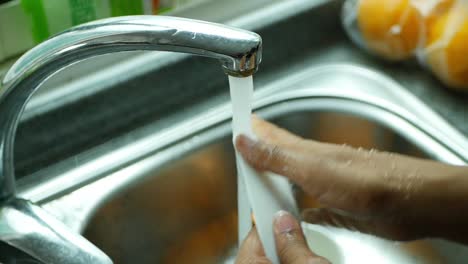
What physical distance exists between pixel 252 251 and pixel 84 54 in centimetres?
24

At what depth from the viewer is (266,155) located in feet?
1.75

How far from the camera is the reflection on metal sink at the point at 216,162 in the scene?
24.4 inches

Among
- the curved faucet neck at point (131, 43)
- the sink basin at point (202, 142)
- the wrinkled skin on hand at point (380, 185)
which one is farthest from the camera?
the sink basin at point (202, 142)

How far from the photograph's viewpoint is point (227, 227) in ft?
2.30

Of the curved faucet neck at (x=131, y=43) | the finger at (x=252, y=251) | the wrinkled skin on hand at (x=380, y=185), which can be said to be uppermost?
the curved faucet neck at (x=131, y=43)

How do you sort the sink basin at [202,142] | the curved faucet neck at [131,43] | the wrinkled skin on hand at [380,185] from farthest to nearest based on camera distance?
the sink basin at [202,142]
the wrinkled skin on hand at [380,185]
the curved faucet neck at [131,43]

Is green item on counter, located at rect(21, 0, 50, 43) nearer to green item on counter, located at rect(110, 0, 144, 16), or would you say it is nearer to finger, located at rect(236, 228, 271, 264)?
green item on counter, located at rect(110, 0, 144, 16)

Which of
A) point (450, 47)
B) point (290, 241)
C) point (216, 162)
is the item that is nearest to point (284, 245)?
point (290, 241)

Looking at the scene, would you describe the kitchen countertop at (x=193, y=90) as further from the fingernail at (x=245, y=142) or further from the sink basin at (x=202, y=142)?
the fingernail at (x=245, y=142)

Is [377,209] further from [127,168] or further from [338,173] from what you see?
[127,168]

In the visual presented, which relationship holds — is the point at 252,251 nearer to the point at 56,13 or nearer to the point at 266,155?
the point at 266,155

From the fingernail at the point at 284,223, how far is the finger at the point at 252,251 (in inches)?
0.8

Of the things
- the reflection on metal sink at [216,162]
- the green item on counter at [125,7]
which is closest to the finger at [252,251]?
the reflection on metal sink at [216,162]

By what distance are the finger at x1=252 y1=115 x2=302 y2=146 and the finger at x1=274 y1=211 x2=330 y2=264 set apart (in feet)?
0.21
